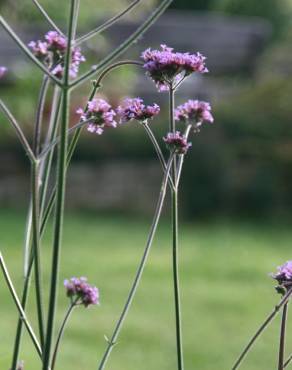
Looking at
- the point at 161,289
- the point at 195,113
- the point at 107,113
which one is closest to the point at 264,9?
the point at 161,289

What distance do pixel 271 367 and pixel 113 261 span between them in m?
2.86

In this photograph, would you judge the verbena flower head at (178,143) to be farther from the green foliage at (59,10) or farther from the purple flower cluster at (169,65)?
the green foliage at (59,10)

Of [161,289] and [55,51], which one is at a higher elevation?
[161,289]

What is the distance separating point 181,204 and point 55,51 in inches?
313

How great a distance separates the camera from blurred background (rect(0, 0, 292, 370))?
5344 mm

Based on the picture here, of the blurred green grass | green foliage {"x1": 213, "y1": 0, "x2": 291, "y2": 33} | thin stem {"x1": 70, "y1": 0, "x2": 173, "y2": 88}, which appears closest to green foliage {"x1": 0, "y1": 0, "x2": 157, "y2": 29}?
the blurred green grass

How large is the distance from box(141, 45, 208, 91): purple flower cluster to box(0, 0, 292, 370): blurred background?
7.85ft

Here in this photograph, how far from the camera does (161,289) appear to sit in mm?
6508

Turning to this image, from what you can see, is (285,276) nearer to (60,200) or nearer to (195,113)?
(195,113)

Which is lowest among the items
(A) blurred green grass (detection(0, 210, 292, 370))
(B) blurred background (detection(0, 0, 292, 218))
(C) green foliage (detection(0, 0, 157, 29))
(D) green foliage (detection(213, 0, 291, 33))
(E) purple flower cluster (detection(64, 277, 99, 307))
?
(E) purple flower cluster (detection(64, 277, 99, 307))

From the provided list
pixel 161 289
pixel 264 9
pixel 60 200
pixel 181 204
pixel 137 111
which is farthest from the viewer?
pixel 264 9

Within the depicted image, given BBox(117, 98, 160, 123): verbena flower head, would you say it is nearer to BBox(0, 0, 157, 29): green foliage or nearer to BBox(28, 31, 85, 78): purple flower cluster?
BBox(28, 31, 85, 78): purple flower cluster

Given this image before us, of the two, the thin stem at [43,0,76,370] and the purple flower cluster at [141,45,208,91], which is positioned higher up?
the purple flower cluster at [141,45,208,91]

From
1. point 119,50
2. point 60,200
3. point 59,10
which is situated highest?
point 59,10
